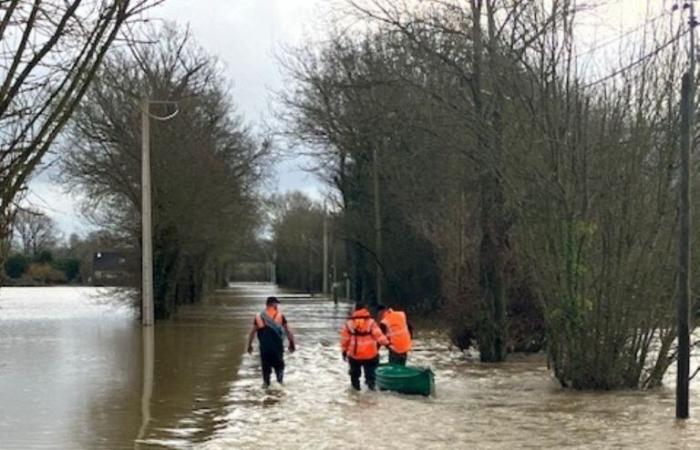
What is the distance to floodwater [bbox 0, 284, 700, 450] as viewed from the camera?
13445 mm

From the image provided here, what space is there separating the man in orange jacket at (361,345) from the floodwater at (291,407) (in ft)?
1.47

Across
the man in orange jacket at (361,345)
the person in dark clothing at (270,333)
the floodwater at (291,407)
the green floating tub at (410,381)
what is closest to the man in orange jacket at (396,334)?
the floodwater at (291,407)

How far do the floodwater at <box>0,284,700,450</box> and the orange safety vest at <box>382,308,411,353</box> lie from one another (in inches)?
43.1

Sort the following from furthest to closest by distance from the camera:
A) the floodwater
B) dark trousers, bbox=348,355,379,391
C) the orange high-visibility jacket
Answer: dark trousers, bbox=348,355,379,391
the orange high-visibility jacket
the floodwater

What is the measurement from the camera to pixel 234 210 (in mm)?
50406

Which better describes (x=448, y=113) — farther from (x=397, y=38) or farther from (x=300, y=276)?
(x=300, y=276)

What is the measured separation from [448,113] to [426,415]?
10568 mm

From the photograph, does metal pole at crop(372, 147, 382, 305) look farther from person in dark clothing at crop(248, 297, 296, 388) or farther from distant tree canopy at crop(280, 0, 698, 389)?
person in dark clothing at crop(248, 297, 296, 388)

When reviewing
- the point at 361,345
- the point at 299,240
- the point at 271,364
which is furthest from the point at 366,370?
the point at 299,240

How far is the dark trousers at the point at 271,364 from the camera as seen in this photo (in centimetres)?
1898

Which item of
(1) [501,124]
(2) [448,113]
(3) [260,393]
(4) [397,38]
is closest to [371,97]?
(4) [397,38]

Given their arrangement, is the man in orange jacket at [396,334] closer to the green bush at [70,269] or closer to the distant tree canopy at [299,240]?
the distant tree canopy at [299,240]

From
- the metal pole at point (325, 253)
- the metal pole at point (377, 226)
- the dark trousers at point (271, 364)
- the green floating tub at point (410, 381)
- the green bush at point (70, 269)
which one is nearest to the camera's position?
the green floating tub at point (410, 381)

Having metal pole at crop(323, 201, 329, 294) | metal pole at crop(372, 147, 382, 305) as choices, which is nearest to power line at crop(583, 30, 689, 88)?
metal pole at crop(372, 147, 382, 305)
